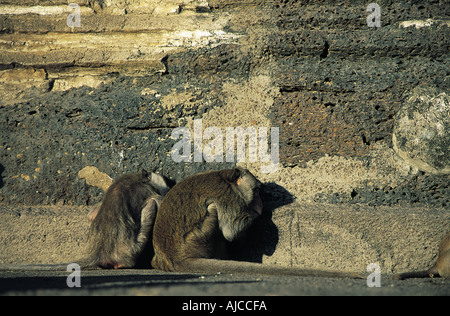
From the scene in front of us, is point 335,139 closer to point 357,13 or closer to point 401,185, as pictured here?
point 401,185

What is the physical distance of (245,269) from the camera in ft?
9.02

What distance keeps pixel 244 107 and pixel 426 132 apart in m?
1.33

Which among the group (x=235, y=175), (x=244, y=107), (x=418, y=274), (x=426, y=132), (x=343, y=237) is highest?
(x=244, y=107)

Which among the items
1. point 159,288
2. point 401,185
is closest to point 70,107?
point 159,288

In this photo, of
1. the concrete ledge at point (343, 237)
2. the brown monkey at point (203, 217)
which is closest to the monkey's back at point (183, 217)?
the brown monkey at point (203, 217)

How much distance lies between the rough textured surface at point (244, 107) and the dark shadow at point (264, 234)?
0.4 inches

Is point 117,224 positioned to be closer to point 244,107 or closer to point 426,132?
point 244,107

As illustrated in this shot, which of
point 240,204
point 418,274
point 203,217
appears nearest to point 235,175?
point 240,204

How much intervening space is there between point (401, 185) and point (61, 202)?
257 centimetres

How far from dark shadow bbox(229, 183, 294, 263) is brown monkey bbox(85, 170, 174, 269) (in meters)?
0.66

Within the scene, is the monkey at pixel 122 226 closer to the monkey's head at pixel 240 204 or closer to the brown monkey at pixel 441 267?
the monkey's head at pixel 240 204

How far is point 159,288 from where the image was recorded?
173 centimetres

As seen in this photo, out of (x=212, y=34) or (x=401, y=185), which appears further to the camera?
(x=212, y=34)

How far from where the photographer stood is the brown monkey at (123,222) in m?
3.05
